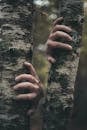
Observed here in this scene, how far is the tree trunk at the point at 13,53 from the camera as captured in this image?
439cm

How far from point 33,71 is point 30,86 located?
137 mm

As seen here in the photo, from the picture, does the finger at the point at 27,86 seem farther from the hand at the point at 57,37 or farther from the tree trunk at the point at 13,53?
the hand at the point at 57,37

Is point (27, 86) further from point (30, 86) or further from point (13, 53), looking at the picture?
point (13, 53)

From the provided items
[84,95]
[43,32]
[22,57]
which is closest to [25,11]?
[22,57]

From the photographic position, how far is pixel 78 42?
15.0 ft

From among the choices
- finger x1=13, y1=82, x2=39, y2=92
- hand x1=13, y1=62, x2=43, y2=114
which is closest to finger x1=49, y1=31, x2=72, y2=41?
hand x1=13, y1=62, x2=43, y2=114

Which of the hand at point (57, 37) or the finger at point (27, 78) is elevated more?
the hand at point (57, 37)

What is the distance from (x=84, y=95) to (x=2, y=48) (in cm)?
1143

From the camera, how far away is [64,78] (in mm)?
4477

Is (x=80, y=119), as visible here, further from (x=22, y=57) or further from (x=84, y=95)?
(x=22, y=57)

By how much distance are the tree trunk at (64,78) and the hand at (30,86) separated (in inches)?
4.4

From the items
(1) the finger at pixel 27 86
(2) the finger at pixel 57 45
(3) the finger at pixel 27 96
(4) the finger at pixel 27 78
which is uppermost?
(2) the finger at pixel 57 45

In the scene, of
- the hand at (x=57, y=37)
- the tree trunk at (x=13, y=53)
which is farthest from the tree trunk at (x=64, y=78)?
the tree trunk at (x=13, y=53)

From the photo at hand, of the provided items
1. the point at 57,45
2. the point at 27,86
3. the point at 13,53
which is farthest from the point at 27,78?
the point at 57,45
